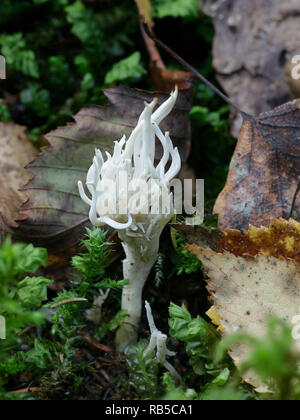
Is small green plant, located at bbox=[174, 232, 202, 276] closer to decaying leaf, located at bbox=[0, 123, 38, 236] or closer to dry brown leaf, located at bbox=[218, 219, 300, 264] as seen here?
dry brown leaf, located at bbox=[218, 219, 300, 264]

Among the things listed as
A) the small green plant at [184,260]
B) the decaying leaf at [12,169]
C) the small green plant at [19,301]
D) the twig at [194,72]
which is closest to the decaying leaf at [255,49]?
the twig at [194,72]

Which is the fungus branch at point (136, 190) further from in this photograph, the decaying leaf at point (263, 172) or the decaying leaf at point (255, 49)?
the decaying leaf at point (255, 49)

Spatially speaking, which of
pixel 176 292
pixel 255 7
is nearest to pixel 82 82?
pixel 255 7

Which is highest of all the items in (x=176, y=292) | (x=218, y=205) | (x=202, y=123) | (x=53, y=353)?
(x=202, y=123)

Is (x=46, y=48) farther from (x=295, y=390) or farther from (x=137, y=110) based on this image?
(x=295, y=390)

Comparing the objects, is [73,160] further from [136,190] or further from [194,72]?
[194,72]

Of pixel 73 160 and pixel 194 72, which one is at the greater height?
pixel 194 72

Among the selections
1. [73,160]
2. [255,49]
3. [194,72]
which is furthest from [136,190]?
[255,49]
